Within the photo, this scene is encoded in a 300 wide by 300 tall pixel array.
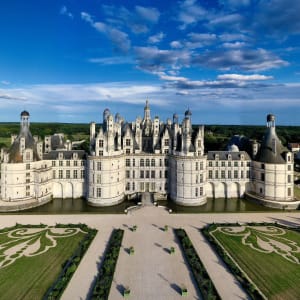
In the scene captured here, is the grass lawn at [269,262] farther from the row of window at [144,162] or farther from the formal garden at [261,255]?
the row of window at [144,162]

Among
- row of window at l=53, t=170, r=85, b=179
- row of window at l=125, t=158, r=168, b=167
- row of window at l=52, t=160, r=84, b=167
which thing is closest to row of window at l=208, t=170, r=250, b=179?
row of window at l=125, t=158, r=168, b=167

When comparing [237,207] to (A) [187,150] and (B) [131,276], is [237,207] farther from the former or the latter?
(B) [131,276]

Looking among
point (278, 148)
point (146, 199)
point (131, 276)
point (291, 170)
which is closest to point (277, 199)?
point (291, 170)

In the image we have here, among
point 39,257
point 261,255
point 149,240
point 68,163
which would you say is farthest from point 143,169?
point 261,255

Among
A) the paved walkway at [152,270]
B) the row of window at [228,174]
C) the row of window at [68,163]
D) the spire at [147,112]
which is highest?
the spire at [147,112]

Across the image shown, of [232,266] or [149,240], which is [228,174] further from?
[232,266]

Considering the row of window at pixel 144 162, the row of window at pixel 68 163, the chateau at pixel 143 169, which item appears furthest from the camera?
the row of window at pixel 144 162

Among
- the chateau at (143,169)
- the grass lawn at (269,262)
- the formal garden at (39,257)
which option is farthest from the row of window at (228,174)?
the formal garden at (39,257)

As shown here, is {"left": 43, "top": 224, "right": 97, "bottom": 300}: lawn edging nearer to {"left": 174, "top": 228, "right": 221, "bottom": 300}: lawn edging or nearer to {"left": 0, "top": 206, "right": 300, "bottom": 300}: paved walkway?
{"left": 0, "top": 206, "right": 300, "bottom": 300}: paved walkway
